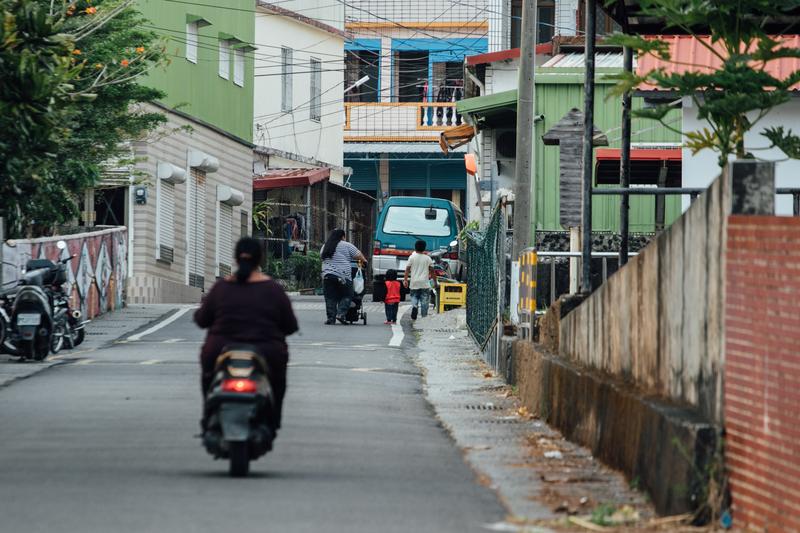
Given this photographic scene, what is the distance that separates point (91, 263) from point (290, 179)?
1847 centimetres

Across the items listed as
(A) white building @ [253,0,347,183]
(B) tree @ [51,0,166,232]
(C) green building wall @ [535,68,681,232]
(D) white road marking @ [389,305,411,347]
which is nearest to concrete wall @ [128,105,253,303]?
(A) white building @ [253,0,347,183]

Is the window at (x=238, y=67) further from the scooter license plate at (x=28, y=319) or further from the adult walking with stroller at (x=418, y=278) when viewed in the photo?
the scooter license plate at (x=28, y=319)

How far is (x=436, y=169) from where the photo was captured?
56938 millimetres

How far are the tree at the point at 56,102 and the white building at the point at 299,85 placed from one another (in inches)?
816

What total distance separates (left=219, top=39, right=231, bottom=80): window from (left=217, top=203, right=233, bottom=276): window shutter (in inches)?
143

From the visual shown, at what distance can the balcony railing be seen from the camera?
53406 millimetres

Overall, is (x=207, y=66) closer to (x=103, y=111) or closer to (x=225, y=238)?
(x=225, y=238)

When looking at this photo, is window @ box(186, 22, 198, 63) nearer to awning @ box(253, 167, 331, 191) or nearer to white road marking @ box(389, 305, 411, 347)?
awning @ box(253, 167, 331, 191)

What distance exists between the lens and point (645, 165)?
2488 centimetres

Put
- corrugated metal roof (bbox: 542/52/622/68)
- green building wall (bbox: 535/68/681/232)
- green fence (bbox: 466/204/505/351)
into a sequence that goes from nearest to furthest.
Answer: green fence (bbox: 466/204/505/351) < green building wall (bbox: 535/68/681/232) < corrugated metal roof (bbox: 542/52/622/68)

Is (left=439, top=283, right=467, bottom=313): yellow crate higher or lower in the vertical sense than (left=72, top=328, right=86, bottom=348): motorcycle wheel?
higher

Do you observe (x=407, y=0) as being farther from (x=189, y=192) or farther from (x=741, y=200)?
(x=741, y=200)

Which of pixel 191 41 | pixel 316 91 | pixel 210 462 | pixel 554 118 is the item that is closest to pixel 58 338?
pixel 210 462

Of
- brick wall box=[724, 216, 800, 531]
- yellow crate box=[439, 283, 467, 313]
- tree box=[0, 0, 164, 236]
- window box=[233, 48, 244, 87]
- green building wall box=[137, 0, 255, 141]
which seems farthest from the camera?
window box=[233, 48, 244, 87]
